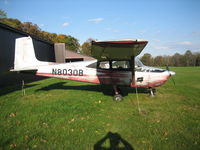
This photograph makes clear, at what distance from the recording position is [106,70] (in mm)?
6344

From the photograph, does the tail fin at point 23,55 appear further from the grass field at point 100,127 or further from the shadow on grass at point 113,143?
the shadow on grass at point 113,143

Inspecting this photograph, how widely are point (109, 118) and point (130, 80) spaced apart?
9.02 feet

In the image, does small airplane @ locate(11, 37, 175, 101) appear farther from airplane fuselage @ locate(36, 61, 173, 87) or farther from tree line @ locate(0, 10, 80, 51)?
tree line @ locate(0, 10, 80, 51)

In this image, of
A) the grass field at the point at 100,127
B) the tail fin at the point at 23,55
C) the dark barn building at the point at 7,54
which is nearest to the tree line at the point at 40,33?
the dark barn building at the point at 7,54

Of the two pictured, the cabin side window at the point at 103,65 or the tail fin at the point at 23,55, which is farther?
the tail fin at the point at 23,55

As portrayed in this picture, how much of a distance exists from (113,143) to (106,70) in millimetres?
4037

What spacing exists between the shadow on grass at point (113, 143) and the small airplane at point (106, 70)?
9.59 ft

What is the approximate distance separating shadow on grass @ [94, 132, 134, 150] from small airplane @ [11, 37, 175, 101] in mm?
2924

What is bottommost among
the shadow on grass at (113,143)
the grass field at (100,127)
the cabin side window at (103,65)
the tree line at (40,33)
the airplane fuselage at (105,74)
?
the shadow on grass at (113,143)

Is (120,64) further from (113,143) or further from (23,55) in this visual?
(23,55)

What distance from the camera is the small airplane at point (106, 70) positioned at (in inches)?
233

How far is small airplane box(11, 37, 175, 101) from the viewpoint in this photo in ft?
19.4

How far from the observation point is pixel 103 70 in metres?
6.39

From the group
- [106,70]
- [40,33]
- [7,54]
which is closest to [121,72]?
[106,70]
